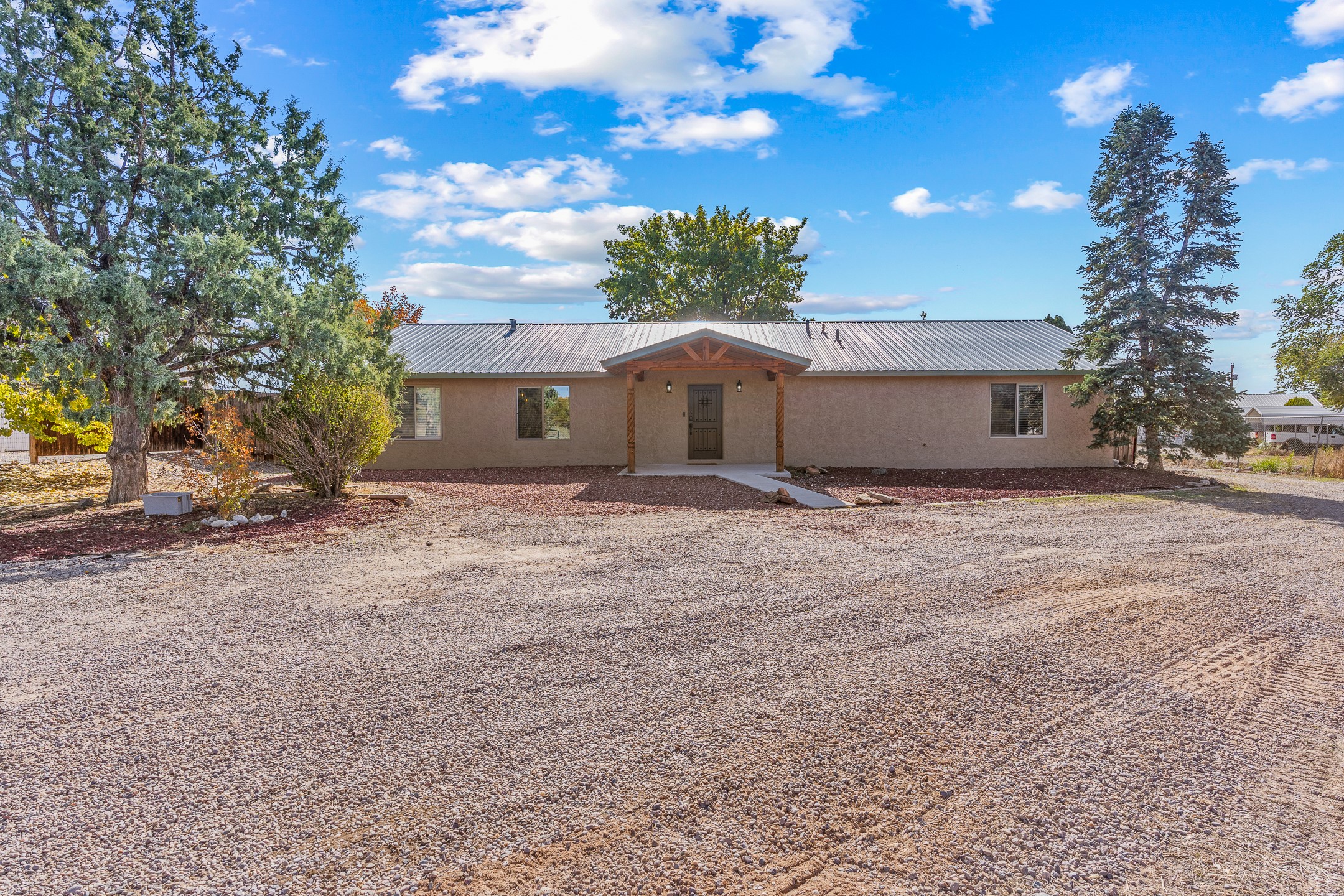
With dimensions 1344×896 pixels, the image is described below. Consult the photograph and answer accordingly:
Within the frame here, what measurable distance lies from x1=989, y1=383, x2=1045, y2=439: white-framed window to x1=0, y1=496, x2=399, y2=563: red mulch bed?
489 inches

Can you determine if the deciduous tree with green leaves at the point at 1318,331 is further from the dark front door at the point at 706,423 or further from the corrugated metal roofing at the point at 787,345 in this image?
the dark front door at the point at 706,423

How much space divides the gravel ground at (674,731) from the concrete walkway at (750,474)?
4261mm

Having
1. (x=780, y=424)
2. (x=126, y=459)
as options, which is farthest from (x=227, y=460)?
(x=780, y=424)

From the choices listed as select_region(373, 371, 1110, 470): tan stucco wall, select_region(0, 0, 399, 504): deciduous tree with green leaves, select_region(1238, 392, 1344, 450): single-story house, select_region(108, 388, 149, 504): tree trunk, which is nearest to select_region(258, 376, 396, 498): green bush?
select_region(0, 0, 399, 504): deciduous tree with green leaves

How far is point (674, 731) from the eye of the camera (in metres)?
3.03

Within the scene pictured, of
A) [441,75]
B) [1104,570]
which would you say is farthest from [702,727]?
[441,75]

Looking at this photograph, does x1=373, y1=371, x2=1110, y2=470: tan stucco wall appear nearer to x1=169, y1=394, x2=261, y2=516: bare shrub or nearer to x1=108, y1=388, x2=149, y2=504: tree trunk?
x1=108, y1=388, x2=149, y2=504: tree trunk

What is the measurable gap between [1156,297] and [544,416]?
12680mm

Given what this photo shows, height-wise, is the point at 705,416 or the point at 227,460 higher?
the point at 705,416

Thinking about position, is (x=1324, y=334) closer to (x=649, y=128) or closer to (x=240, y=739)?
(x=649, y=128)

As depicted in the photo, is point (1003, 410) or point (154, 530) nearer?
point (154, 530)

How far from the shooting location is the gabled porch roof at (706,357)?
12430 millimetres

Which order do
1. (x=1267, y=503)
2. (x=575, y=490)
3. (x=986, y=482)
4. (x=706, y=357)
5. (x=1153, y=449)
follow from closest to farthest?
(x=1267, y=503) → (x=575, y=490) → (x=986, y=482) → (x=706, y=357) → (x=1153, y=449)

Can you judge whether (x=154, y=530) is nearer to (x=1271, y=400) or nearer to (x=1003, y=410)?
(x=1003, y=410)
